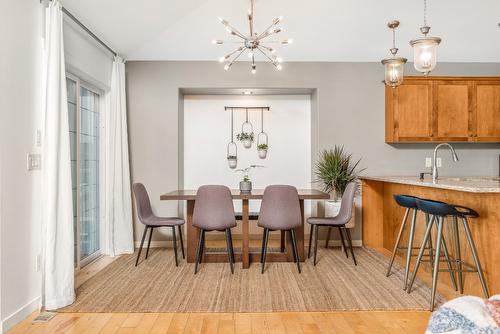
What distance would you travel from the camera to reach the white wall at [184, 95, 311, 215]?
17.6ft

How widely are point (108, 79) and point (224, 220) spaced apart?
2365 mm

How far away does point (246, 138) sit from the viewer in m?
5.29

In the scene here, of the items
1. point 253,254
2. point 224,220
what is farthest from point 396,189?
point 224,220

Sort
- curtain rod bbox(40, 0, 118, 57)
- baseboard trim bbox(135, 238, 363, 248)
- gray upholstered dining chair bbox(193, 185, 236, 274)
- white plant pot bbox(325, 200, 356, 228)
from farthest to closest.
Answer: baseboard trim bbox(135, 238, 363, 248)
white plant pot bbox(325, 200, 356, 228)
gray upholstered dining chair bbox(193, 185, 236, 274)
curtain rod bbox(40, 0, 118, 57)

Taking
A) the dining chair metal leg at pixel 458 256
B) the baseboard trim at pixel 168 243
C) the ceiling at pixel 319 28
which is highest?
the ceiling at pixel 319 28

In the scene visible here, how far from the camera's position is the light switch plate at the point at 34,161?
269cm

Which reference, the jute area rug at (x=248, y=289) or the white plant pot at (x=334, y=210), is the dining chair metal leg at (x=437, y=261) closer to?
the jute area rug at (x=248, y=289)

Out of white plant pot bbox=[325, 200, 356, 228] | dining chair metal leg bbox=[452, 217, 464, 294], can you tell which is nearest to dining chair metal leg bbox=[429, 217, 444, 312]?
dining chair metal leg bbox=[452, 217, 464, 294]

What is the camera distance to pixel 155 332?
7.77 ft

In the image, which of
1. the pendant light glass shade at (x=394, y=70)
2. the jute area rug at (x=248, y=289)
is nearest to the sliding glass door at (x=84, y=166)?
the jute area rug at (x=248, y=289)

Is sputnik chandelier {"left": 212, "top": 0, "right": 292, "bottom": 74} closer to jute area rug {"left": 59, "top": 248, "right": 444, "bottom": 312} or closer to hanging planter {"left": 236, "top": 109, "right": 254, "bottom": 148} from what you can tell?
hanging planter {"left": 236, "top": 109, "right": 254, "bottom": 148}

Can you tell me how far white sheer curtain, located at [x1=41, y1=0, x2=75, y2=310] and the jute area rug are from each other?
23cm

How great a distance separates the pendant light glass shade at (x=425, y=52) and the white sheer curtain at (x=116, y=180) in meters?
3.42

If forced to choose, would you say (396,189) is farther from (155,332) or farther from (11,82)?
(11,82)
